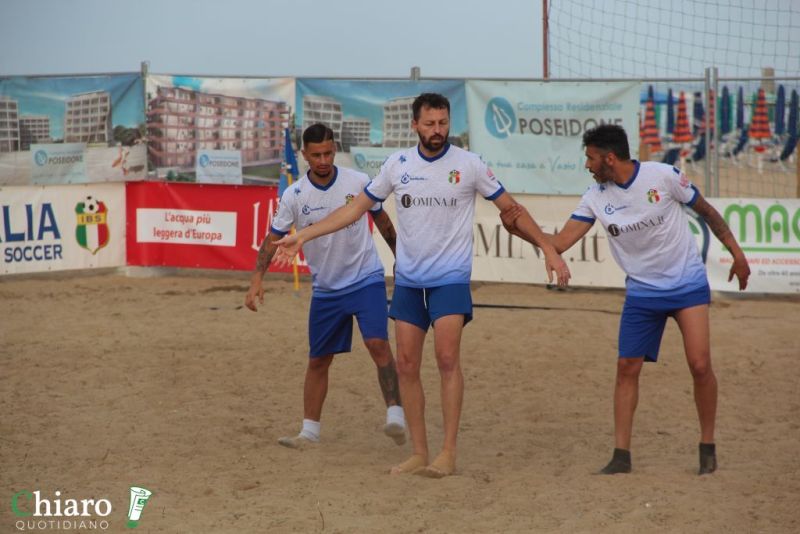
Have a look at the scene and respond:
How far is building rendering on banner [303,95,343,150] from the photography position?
13664mm

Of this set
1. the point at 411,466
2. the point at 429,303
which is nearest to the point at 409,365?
the point at 429,303

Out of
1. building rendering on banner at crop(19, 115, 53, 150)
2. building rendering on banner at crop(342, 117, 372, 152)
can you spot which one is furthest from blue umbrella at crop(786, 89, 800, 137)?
building rendering on banner at crop(19, 115, 53, 150)

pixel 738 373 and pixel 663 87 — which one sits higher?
pixel 663 87

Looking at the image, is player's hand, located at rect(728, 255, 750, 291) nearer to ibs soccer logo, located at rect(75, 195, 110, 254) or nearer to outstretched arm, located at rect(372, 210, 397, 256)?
outstretched arm, located at rect(372, 210, 397, 256)

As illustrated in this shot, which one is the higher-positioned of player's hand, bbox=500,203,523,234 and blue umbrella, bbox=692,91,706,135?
blue umbrella, bbox=692,91,706,135

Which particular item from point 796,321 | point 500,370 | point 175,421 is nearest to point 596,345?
point 500,370

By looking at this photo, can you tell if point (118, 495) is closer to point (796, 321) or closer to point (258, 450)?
point (258, 450)

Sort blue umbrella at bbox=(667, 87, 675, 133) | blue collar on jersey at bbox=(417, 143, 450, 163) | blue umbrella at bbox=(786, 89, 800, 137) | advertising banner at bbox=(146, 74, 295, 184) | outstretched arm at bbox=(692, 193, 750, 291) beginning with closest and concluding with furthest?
blue collar on jersey at bbox=(417, 143, 450, 163) → outstretched arm at bbox=(692, 193, 750, 291) → blue umbrella at bbox=(786, 89, 800, 137) → advertising banner at bbox=(146, 74, 295, 184) → blue umbrella at bbox=(667, 87, 675, 133)

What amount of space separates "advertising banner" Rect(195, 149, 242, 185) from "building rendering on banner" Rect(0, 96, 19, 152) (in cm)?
220

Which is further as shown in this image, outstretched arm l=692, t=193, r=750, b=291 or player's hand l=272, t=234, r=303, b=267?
outstretched arm l=692, t=193, r=750, b=291

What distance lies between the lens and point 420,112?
20.0 ft

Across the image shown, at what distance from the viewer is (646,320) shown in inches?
248

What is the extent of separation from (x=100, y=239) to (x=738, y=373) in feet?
27.4

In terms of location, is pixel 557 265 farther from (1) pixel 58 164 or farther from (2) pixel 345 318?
(1) pixel 58 164
